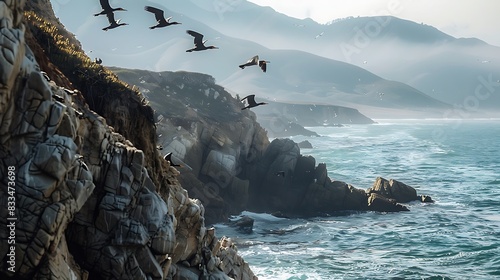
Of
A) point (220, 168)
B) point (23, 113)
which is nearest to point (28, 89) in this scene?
point (23, 113)

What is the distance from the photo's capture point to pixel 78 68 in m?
21.3

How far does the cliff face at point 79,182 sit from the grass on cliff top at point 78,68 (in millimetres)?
44

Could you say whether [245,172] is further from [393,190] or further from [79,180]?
[79,180]

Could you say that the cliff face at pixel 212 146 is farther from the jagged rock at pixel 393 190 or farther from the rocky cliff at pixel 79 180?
the rocky cliff at pixel 79 180

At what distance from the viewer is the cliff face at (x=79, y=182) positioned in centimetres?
1314

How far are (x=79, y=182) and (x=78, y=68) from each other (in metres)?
8.42

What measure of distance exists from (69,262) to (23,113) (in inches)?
166

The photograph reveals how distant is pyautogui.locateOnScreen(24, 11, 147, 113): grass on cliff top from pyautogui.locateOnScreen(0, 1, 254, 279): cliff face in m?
0.04

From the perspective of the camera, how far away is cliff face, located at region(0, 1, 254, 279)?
43.1 feet

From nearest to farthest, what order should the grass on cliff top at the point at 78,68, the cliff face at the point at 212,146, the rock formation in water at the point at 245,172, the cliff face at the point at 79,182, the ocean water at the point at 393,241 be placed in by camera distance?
1. the cliff face at the point at 79,182
2. the grass on cliff top at the point at 78,68
3. the ocean water at the point at 393,241
4. the cliff face at the point at 212,146
5. the rock formation in water at the point at 245,172

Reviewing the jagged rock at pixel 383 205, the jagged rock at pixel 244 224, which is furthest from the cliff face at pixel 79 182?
the jagged rock at pixel 383 205

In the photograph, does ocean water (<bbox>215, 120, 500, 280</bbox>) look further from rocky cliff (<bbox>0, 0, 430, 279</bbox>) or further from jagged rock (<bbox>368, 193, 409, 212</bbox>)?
rocky cliff (<bbox>0, 0, 430, 279</bbox>)

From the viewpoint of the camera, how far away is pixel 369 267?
39125mm

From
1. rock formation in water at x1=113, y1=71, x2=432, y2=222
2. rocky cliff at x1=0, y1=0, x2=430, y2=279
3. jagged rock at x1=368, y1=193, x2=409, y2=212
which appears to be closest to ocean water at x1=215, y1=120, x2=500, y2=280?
jagged rock at x1=368, y1=193, x2=409, y2=212
